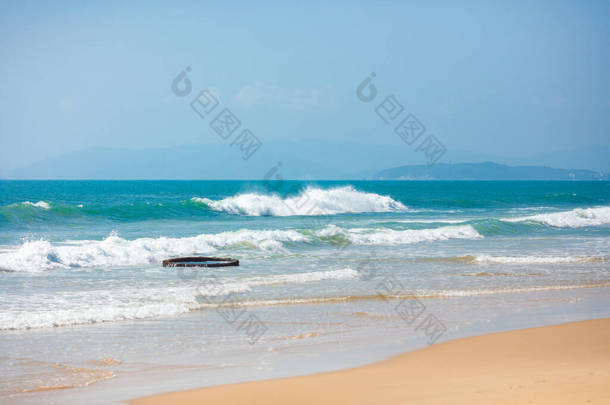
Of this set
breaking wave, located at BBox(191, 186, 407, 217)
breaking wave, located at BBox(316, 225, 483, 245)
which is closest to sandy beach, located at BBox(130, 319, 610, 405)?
breaking wave, located at BBox(316, 225, 483, 245)

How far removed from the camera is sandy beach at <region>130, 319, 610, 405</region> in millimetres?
6379

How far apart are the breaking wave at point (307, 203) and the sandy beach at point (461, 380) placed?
33787 mm

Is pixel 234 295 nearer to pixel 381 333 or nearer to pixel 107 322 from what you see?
pixel 107 322

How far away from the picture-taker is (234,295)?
12750 millimetres

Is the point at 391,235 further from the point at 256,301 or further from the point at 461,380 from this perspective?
the point at 461,380

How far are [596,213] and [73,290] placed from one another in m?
34.4

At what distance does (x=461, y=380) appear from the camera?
7.09 meters

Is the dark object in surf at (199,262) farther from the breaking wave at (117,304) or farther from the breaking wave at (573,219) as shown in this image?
the breaking wave at (573,219)

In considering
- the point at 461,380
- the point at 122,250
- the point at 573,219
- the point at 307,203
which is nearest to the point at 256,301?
the point at 461,380

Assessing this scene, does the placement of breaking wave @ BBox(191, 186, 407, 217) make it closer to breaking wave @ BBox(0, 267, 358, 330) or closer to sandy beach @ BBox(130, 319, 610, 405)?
breaking wave @ BBox(0, 267, 358, 330)

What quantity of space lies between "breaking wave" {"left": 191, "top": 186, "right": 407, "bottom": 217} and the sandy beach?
33.8m

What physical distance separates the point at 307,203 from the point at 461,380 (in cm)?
4160

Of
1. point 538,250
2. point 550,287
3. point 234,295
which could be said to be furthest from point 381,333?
point 538,250

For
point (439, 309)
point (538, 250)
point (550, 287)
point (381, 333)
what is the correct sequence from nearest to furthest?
point (381, 333) → point (439, 309) → point (550, 287) → point (538, 250)
